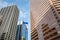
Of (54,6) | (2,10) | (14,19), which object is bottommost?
(54,6)

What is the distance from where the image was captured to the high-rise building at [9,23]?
137m

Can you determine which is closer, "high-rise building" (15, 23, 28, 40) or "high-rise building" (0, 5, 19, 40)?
"high-rise building" (0, 5, 19, 40)

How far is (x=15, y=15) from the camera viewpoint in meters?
166

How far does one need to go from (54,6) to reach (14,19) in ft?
328

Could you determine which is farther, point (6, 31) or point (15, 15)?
point (15, 15)

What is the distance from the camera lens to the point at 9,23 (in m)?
146

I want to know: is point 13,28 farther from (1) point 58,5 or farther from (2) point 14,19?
(1) point 58,5

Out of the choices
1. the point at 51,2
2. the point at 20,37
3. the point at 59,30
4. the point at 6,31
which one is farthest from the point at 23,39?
the point at 59,30

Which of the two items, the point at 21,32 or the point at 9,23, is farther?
the point at 21,32

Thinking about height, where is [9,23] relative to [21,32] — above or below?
above

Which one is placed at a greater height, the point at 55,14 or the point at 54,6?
the point at 54,6

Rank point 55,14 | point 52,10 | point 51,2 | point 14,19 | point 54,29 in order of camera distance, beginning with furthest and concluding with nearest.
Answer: point 14,19 → point 51,2 → point 52,10 → point 55,14 → point 54,29

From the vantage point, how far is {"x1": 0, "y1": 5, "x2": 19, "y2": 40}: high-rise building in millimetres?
137025

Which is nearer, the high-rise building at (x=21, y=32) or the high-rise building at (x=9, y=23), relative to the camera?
the high-rise building at (x=9, y=23)
